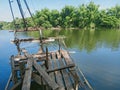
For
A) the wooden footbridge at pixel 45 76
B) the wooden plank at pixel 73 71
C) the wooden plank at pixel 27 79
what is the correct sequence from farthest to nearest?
1. the wooden plank at pixel 73 71
2. the wooden footbridge at pixel 45 76
3. the wooden plank at pixel 27 79

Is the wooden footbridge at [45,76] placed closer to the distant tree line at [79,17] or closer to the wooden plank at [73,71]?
the wooden plank at [73,71]

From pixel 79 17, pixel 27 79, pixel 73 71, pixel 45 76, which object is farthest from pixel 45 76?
pixel 79 17

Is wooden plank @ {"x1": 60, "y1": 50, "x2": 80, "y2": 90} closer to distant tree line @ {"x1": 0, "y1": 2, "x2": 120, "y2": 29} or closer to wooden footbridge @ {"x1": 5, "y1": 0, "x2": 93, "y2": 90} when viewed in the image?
wooden footbridge @ {"x1": 5, "y1": 0, "x2": 93, "y2": 90}

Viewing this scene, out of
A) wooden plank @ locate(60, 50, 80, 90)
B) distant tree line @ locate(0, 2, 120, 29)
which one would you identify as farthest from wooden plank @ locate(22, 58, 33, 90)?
distant tree line @ locate(0, 2, 120, 29)

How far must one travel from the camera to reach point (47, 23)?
93812 mm

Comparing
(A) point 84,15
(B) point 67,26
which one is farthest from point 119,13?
(B) point 67,26

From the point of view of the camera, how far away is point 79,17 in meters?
92.9

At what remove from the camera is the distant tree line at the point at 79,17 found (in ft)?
293

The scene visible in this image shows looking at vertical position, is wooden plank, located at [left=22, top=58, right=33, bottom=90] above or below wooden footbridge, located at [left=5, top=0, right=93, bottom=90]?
Answer: above

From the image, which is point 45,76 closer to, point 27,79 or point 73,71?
point 27,79

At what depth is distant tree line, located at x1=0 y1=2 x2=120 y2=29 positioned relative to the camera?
8931cm

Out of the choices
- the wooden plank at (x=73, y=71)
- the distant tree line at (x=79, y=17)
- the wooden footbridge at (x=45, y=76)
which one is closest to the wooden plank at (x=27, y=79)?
the wooden footbridge at (x=45, y=76)

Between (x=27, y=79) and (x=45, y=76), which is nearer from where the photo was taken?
(x=27, y=79)

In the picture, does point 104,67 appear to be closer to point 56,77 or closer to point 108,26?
point 56,77
